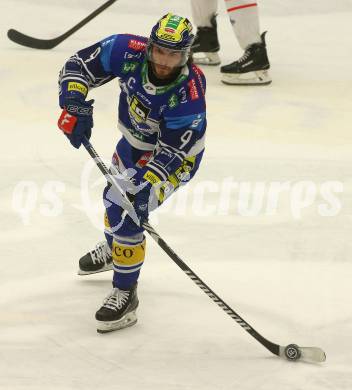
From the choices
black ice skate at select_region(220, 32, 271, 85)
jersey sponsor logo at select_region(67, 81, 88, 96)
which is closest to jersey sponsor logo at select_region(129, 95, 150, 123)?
jersey sponsor logo at select_region(67, 81, 88, 96)


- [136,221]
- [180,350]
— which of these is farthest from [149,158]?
[180,350]

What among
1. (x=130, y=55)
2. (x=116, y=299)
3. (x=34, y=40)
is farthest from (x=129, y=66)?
(x=34, y=40)

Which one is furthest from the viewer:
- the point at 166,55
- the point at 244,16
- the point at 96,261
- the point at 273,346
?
the point at 244,16

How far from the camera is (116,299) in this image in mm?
3965

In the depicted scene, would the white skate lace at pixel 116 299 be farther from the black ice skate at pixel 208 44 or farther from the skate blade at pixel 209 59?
the skate blade at pixel 209 59

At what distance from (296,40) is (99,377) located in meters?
5.93

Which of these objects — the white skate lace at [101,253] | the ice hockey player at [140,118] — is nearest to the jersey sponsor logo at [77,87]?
the ice hockey player at [140,118]

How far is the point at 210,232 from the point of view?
4.91m

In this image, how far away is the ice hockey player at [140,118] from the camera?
12.0 feet

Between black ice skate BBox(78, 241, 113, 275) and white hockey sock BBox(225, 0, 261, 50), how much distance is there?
3254 mm

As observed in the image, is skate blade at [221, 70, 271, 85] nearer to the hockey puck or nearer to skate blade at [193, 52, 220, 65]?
skate blade at [193, 52, 220, 65]

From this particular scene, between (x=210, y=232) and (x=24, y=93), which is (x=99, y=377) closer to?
(x=210, y=232)

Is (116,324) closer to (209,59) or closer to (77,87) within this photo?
(77,87)

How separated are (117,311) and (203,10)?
13.9ft
